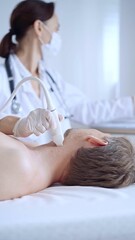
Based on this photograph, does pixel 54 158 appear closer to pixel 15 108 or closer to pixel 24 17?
pixel 15 108

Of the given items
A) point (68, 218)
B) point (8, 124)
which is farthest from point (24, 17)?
point (68, 218)

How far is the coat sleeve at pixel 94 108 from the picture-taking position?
2.13 m

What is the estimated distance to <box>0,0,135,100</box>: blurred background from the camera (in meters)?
2.59

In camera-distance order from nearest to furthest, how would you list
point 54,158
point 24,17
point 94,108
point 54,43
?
point 54,158, point 24,17, point 54,43, point 94,108

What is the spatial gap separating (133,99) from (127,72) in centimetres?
65

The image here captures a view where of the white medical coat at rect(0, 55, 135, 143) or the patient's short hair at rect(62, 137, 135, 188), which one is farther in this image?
the white medical coat at rect(0, 55, 135, 143)

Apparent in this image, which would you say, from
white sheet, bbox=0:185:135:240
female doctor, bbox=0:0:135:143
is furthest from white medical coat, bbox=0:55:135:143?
white sheet, bbox=0:185:135:240

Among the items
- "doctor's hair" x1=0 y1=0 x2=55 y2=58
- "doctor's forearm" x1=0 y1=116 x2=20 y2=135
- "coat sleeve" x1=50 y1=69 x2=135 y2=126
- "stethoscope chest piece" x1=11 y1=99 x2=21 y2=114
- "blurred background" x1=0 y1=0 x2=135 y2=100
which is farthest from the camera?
"blurred background" x1=0 y1=0 x2=135 y2=100

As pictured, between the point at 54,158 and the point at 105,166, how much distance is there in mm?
152

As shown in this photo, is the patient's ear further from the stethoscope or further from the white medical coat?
the white medical coat

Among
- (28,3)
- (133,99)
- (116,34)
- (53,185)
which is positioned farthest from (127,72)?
(53,185)

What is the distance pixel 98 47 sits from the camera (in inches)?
105

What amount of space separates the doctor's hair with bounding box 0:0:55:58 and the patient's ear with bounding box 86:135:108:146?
39.2 inches

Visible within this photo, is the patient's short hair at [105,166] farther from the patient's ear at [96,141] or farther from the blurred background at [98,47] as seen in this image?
the blurred background at [98,47]
